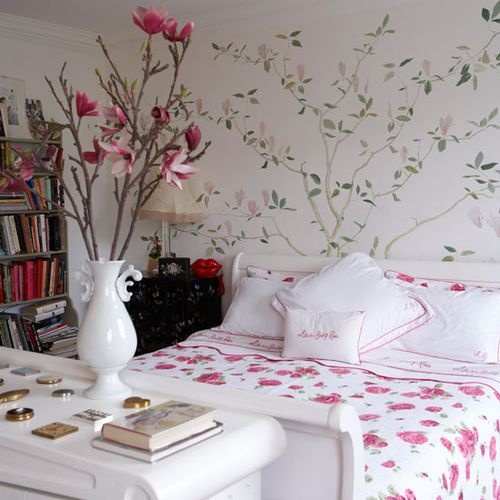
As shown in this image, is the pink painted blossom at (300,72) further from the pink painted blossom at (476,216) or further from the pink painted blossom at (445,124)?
the pink painted blossom at (476,216)

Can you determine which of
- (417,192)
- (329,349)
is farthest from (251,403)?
(417,192)

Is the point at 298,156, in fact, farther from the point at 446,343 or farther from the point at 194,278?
the point at 446,343

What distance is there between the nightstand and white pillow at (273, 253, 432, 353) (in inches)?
30.5

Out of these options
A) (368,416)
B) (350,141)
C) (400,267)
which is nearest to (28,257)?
(350,141)

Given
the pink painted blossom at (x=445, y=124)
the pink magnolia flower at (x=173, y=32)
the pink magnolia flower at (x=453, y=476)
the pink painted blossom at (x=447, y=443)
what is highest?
the pink magnolia flower at (x=173, y=32)

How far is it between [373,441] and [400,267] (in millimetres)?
1621

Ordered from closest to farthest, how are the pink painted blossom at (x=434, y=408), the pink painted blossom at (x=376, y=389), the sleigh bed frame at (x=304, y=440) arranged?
1. the sleigh bed frame at (x=304, y=440)
2. the pink painted blossom at (x=434, y=408)
3. the pink painted blossom at (x=376, y=389)

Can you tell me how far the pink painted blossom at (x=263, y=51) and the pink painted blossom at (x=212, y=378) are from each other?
6.76 feet

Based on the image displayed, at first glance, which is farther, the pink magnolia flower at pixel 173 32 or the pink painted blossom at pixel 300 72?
the pink painted blossom at pixel 300 72

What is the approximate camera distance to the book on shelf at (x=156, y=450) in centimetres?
127

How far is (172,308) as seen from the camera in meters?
4.12

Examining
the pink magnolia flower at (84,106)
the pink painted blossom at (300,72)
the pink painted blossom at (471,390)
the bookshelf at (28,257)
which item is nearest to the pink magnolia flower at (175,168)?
the pink magnolia flower at (84,106)

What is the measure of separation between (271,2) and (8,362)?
2.58m

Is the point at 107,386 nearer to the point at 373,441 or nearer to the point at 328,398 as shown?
the point at 373,441
